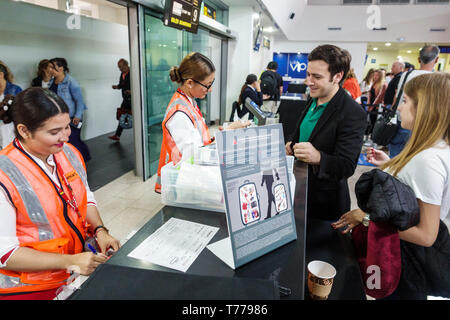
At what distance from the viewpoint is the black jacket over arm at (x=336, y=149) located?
4.83 ft

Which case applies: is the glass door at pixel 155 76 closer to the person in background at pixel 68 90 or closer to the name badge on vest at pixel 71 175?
the person in background at pixel 68 90

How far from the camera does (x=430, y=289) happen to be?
112cm

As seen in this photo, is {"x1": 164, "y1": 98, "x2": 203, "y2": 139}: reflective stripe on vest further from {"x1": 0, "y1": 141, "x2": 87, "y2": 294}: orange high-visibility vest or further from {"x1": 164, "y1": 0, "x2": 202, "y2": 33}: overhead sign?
{"x1": 164, "y1": 0, "x2": 202, "y2": 33}: overhead sign

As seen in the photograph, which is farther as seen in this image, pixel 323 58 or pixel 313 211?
pixel 313 211

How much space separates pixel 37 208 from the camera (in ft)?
3.44

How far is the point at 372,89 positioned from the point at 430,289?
696 cm

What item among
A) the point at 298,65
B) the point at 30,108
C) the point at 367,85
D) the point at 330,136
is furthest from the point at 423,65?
the point at 298,65

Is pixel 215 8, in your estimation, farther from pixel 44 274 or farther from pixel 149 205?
pixel 44 274

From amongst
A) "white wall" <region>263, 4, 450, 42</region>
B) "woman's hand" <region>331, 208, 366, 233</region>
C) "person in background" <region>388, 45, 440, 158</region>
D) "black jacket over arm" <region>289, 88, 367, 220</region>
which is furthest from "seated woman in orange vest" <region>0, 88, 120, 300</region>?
"white wall" <region>263, 4, 450, 42</region>

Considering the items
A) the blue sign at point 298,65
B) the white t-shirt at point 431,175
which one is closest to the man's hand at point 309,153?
the white t-shirt at point 431,175

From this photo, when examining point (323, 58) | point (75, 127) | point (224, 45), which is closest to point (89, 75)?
point (75, 127)

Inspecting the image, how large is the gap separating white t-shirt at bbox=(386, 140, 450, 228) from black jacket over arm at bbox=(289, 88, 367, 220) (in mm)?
437

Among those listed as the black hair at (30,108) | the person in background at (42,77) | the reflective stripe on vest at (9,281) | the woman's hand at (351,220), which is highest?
the person in background at (42,77)

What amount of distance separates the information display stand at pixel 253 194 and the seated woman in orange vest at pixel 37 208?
60 centimetres
